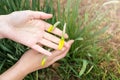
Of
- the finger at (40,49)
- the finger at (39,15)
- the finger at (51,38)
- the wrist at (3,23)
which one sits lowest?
the finger at (40,49)

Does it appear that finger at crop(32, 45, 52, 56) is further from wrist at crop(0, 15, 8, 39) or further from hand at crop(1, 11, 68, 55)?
wrist at crop(0, 15, 8, 39)

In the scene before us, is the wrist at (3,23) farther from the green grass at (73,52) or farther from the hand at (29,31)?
the green grass at (73,52)

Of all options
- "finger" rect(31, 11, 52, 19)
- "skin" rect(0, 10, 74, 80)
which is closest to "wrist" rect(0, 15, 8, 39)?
"skin" rect(0, 10, 74, 80)

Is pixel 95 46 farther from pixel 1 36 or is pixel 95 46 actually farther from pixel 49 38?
pixel 1 36

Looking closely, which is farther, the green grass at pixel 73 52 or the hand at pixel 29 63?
the green grass at pixel 73 52

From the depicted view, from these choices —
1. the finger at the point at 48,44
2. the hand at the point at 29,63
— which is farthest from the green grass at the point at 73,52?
the finger at the point at 48,44

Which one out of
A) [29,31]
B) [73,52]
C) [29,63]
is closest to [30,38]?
[29,31]

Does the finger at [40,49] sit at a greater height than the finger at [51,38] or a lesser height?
lesser

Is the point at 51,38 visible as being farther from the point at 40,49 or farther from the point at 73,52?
the point at 73,52
